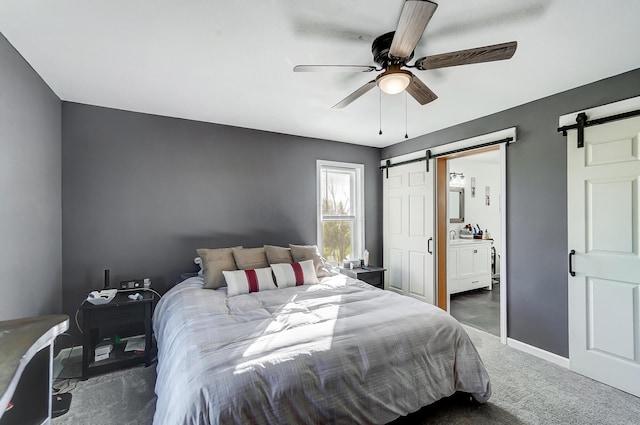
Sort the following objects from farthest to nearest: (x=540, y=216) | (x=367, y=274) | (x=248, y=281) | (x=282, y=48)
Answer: (x=367, y=274), (x=540, y=216), (x=248, y=281), (x=282, y=48)

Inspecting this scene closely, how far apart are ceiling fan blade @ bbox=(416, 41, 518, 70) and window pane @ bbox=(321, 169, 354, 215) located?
272cm

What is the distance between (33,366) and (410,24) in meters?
2.41

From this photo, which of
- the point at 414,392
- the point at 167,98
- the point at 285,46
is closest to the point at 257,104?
the point at 167,98

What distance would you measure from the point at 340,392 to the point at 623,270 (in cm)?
254

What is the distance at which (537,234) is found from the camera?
2873 mm

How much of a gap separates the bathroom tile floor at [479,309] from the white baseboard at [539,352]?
1.15 ft

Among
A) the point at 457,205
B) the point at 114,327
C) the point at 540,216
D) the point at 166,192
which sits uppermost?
the point at 166,192

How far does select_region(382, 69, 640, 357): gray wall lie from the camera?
2.66 meters

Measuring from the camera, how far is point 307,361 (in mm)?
1534

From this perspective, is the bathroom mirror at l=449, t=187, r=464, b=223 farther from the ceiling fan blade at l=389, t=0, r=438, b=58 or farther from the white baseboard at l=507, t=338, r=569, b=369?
the ceiling fan blade at l=389, t=0, r=438, b=58

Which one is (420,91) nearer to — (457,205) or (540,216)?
(540,216)

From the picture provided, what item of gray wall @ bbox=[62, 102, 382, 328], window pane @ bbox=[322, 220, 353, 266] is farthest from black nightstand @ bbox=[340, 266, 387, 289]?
gray wall @ bbox=[62, 102, 382, 328]

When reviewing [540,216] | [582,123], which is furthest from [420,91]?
[540,216]

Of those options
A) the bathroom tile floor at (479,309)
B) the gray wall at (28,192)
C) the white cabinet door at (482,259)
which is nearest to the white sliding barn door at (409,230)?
the bathroom tile floor at (479,309)
